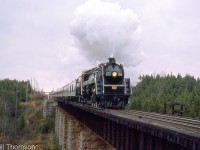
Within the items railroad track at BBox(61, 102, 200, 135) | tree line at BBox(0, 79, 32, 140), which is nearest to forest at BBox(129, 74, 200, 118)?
tree line at BBox(0, 79, 32, 140)

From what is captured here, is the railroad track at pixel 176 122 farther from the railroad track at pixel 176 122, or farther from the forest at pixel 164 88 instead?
the forest at pixel 164 88

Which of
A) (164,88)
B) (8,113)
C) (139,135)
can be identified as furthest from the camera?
(8,113)

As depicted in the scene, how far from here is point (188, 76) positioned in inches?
4368

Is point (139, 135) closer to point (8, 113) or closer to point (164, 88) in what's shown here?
point (164, 88)

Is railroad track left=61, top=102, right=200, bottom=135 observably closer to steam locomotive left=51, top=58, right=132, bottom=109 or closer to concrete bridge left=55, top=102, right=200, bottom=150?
concrete bridge left=55, top=102, right=200, bottom=150

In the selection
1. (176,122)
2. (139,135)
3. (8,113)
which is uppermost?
(176,122)

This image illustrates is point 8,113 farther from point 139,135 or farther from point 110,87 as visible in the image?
point 139,135

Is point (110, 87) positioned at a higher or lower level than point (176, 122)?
higher

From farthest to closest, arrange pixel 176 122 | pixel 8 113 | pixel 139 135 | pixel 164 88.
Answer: pixel 8 113 < pixel 164 88 < pixel 176 122 < pixel 139 135

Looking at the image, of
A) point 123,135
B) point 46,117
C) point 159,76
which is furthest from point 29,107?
point 123,135

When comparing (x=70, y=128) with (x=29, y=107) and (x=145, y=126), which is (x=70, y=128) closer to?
(x=145, y=126)

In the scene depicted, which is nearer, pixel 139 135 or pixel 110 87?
pixel 139 135

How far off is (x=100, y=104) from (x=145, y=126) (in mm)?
13491

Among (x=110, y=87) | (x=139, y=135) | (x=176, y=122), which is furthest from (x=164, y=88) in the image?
(x=139, y=135)
